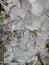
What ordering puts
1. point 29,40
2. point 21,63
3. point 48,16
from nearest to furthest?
point 21,63, point 29,40, point 48,16

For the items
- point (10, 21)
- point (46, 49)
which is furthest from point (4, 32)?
point (46, 49)

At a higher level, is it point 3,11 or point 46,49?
point 3,11

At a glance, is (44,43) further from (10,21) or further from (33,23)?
(10,21)

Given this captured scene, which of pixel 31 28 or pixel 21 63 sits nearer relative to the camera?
pixel 21 63

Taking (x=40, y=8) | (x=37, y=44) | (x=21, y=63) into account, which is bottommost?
(x=21, y=63)

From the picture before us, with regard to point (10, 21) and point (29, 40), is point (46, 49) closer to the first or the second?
point (29, 40)

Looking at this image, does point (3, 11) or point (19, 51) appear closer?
point (19, 51)

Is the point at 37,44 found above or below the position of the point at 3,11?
below

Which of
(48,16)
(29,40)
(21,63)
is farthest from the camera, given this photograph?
(48,16)

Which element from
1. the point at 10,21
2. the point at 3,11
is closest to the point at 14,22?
the point at 10,21
